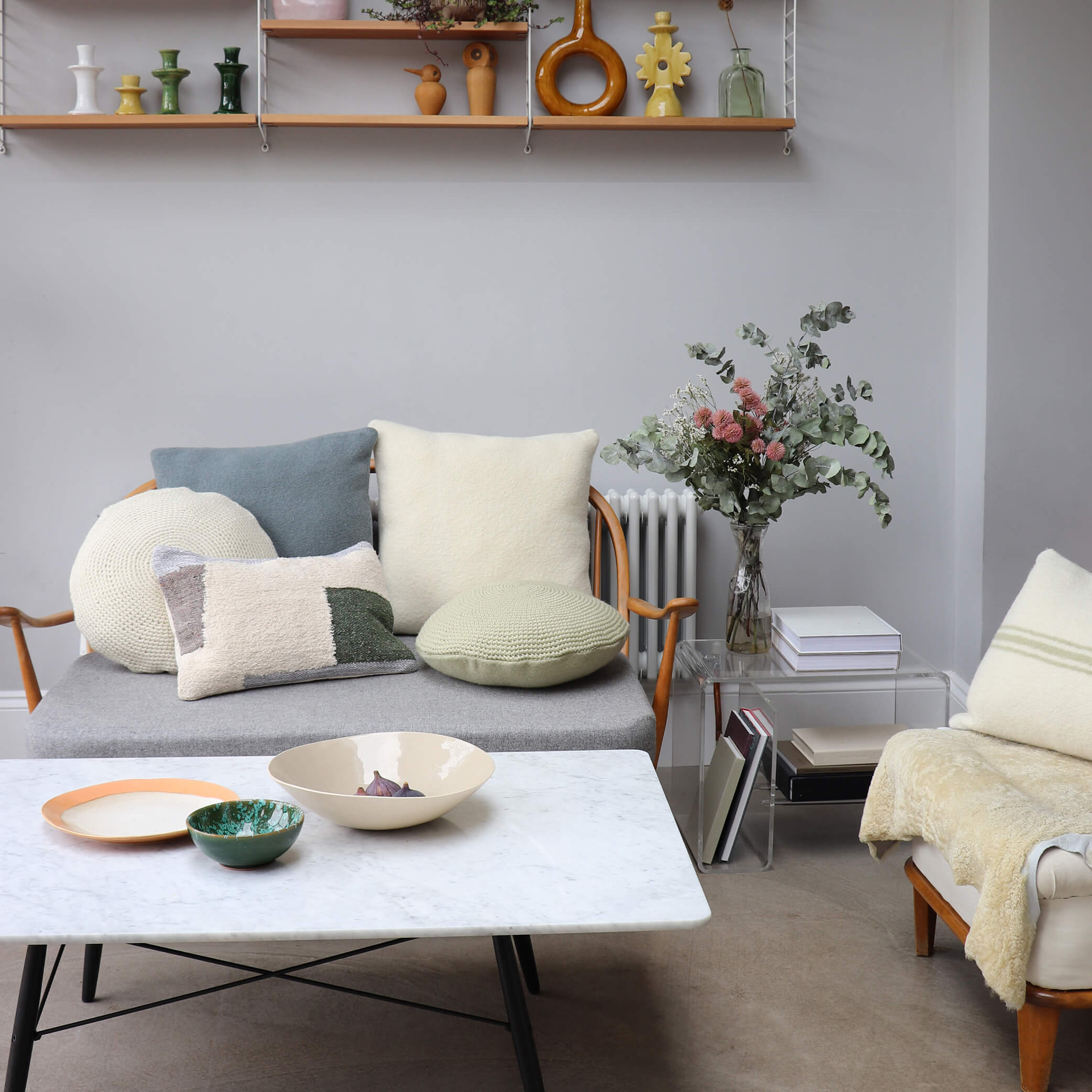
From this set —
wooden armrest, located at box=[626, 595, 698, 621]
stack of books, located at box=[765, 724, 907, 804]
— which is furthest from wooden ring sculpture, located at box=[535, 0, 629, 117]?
stack of books, located at box=[765, 724, 907, 804]

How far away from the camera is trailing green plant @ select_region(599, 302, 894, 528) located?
244cm

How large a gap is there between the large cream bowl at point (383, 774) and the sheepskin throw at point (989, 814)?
0.76m

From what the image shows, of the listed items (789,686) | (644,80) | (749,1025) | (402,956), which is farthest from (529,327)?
(749,1025)

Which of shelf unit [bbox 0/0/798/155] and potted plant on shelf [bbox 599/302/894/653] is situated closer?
potted plant on shelf [bbox 599/302/894/653]

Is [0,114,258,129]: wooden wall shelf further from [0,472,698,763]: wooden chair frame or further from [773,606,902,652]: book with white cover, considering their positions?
[773,606,902,652]: book with white cover

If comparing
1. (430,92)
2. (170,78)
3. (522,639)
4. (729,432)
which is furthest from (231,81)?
(522,639)

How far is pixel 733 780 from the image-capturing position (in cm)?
232

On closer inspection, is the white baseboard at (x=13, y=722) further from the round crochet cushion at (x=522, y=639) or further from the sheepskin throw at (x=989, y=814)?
the sheepskin throw at (x=989, y=814)

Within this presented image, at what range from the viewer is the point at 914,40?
9.75ft

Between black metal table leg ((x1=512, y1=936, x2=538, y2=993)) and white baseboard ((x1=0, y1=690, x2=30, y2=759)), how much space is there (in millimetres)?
1875

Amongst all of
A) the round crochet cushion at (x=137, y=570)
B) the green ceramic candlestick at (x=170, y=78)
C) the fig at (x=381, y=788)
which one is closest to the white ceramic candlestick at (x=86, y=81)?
the green ceramic candlestick at (x=170, y=78)

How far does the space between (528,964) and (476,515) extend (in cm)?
109

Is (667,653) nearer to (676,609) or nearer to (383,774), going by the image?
(676,609)

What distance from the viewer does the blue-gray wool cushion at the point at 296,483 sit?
2.56 m
